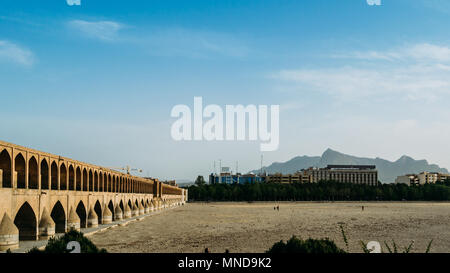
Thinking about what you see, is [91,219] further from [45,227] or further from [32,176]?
[32,176]

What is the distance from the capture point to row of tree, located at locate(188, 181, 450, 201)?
183m

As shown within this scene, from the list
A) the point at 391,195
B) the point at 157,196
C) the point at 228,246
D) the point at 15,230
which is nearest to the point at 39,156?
the point at 15,230

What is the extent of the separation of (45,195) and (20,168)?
3276mm

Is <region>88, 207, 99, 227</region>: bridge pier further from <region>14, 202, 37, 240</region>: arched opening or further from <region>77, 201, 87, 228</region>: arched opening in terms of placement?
<region>14, 202, 37, 240</region>: arched opening

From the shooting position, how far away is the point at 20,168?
31.0 meters

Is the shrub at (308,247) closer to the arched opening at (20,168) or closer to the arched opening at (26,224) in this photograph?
the arched opening at (20,168)

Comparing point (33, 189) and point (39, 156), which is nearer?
point (33, 189)

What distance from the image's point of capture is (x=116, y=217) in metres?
57.8

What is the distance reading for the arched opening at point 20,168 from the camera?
102 ft

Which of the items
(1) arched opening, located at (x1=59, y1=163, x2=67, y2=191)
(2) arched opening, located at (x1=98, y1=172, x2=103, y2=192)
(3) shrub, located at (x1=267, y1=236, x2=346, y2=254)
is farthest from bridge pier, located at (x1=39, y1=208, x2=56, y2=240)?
(3) shrub, located at (x1=267, y1=236, x2=346, y2=254)

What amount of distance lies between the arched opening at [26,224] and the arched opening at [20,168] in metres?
1.81
